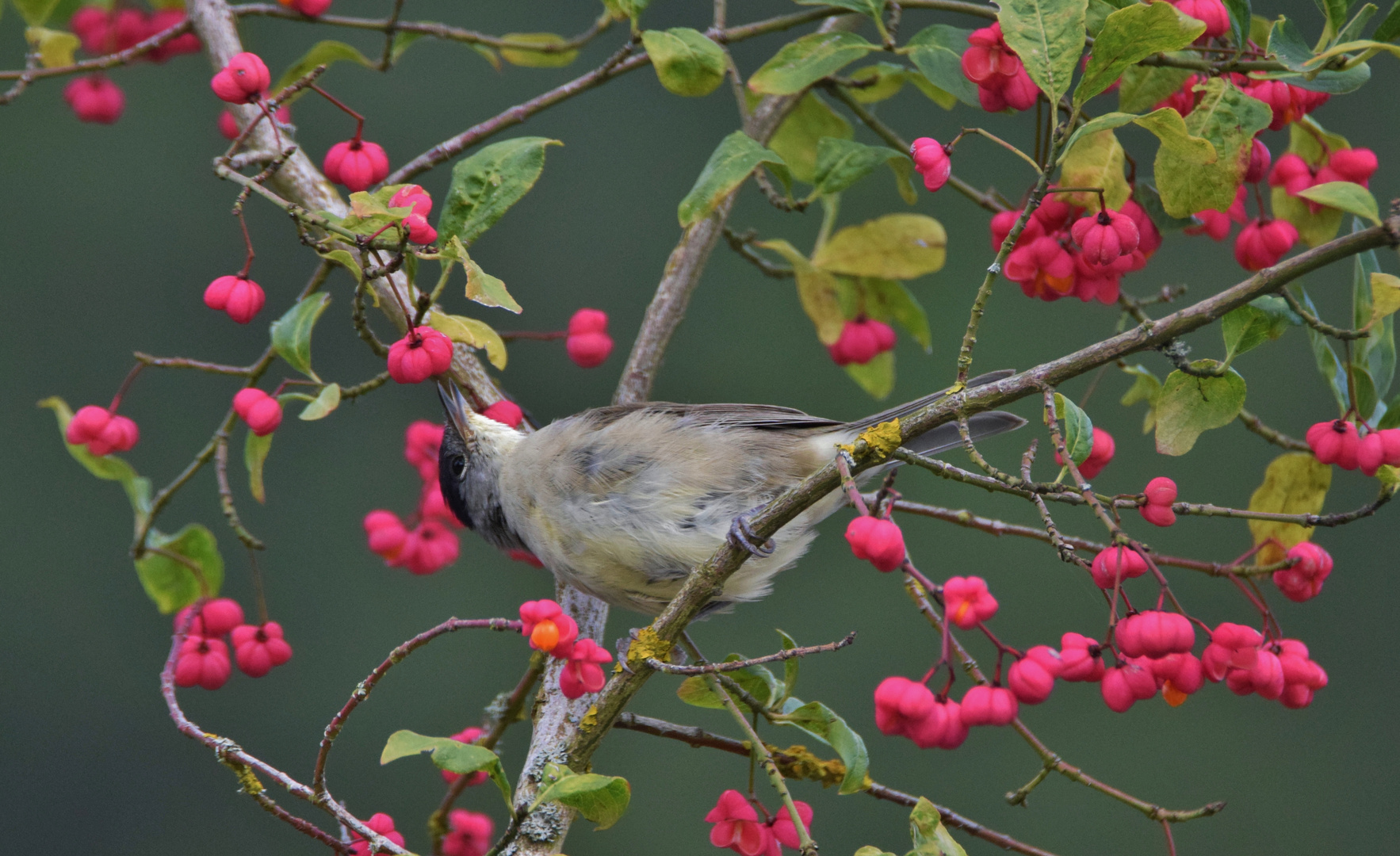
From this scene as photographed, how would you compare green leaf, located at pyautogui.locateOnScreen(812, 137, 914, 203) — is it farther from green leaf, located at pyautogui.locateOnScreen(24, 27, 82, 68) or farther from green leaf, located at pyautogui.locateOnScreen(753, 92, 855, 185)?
green leaf, located at pyautogui.locateOnScreen(24, 27, 82, 68)

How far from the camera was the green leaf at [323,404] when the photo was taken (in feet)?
5.01

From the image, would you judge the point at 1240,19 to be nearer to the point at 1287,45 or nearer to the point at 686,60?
the point at 1287,45

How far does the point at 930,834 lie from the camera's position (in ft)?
4.14

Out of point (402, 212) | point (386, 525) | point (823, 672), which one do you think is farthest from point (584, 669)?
point (823, 672)

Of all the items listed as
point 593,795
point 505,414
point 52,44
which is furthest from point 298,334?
point 52,44

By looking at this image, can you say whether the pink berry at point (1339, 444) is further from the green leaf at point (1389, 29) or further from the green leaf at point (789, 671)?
the green leaf at point (789, 671)

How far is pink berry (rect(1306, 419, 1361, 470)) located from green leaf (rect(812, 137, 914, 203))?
644mm

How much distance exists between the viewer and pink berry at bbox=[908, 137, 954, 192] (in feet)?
4.86

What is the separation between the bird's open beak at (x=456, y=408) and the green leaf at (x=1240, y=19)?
141 centimetres

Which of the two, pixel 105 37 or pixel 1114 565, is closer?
pixel 1114 565

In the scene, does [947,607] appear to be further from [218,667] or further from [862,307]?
[218,667]

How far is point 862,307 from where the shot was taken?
220 cm

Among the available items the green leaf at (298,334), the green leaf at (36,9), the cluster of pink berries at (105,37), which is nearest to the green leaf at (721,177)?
the green leaf at (298,334)

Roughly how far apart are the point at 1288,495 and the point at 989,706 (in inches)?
22.2
